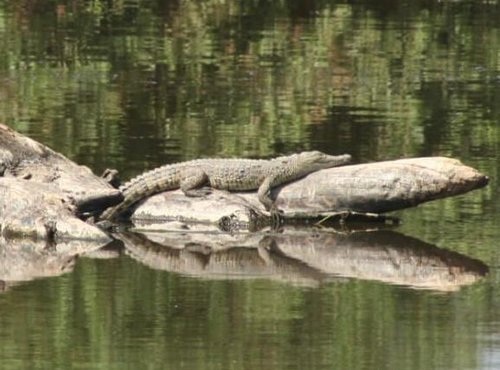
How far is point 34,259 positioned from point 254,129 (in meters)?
6.56

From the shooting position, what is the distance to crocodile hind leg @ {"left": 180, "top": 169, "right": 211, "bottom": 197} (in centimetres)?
1592

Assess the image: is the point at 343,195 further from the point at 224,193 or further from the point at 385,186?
the point at 224,193

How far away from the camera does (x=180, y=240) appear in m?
15.1

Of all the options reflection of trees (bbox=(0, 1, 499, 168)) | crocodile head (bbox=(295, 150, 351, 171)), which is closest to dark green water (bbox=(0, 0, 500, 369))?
reflection of trees (bbox=(0, 1, 499, 168))

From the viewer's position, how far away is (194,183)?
1593cm

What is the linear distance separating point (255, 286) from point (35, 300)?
1.54 metres

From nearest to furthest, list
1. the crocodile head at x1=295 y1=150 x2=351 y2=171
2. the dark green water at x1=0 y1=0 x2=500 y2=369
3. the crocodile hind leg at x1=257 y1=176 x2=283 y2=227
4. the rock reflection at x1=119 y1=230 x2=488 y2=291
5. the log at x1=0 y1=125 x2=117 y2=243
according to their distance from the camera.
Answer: the dark green water at x1=0 y1=0 x2=500 y2=369 < the rock reflection at x1=119 y1=230 x2=488 y2=291 < the log at x1=0 y1=125 x2=117 y2=243 < the crocodile hind leg at x1=257 y1=176 x2=283 y2=227 < the crocodile head at x1=295 y1=150 x2=351 y2=171

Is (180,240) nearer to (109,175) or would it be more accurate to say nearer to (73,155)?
(109,175)

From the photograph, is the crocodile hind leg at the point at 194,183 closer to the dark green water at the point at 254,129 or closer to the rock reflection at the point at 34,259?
the rock reflection at the point at 34,259

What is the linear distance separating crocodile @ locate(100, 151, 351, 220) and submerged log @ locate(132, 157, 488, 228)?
0.28ft

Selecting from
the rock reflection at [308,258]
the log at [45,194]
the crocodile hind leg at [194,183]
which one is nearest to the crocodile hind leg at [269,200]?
the rock reflection at [308,258]

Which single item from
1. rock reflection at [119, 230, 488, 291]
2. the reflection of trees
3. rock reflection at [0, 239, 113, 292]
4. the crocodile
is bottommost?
the reflection of trees

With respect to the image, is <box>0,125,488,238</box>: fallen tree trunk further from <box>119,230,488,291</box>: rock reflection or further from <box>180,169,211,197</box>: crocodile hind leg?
<box>119,230,488,291</box>: rock reflection

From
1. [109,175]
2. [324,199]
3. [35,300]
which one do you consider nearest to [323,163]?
[324,199]
